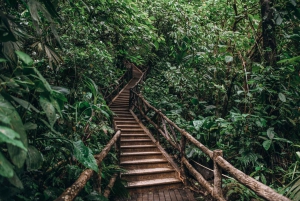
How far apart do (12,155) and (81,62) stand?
9.59 ft

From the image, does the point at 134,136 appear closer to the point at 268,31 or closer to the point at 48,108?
the point at 268,31

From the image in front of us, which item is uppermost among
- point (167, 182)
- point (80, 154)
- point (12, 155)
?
point (12, 155)

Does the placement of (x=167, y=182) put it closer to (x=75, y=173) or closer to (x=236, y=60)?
(x=75, y=173)

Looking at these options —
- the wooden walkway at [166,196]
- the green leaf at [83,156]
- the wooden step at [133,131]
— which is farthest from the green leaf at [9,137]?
the wooden step at [133,131]

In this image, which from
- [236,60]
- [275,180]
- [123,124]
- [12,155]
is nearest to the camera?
[12,155]

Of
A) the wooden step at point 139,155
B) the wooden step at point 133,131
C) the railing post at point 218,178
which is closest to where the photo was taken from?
the railing post at point 218,178

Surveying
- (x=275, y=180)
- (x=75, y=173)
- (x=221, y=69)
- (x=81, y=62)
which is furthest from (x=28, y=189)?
(x=221, y=69)

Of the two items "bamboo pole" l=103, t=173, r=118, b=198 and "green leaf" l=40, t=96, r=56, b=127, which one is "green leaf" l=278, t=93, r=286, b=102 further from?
"green leaf" l=40, t=96, r=56, b=127

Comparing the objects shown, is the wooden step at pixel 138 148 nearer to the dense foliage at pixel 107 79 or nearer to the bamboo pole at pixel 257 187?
the dense foliage at pixel 107 79

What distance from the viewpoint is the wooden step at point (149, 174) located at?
475cm

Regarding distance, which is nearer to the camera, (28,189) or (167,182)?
(28,189)

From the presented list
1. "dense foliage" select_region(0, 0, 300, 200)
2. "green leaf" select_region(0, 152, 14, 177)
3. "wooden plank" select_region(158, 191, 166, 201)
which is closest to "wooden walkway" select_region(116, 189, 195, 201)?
"wooden plank" select_region(158, 191, 166, 201)

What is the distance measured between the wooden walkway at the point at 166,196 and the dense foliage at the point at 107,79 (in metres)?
0.80

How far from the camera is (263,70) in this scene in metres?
4.24
